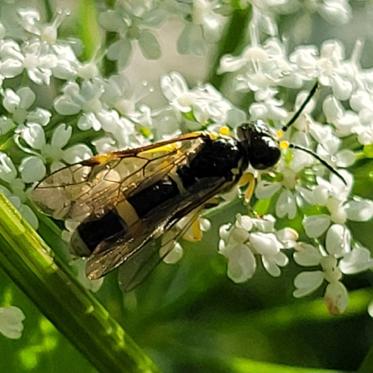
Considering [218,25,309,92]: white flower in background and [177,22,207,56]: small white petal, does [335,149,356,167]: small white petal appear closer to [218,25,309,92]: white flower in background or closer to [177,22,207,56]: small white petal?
[218,25,309,92]: white flower in background

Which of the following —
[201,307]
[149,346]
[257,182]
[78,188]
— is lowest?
[201,307]

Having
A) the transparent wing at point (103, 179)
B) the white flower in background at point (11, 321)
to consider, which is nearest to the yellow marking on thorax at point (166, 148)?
the transparent wing at point (103, 179)

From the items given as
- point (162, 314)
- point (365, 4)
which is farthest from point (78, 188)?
point (365, 4)

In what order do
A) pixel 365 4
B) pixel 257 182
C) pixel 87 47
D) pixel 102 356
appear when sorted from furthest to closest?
pixel 365 4 < pixel 87 47 < pixel 257 182 < pixel 102 356

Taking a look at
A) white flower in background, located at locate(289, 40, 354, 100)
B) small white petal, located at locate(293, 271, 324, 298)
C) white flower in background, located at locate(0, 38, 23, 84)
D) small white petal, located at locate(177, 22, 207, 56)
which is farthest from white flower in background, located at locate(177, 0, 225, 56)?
small white petal, located at locate(293, 271, 324, 298)

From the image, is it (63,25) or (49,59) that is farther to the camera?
(63,25)

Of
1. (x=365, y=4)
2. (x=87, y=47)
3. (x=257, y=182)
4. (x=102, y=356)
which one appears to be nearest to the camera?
(x=102, y=356)

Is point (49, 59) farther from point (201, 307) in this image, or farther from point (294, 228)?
point (201, 307)
